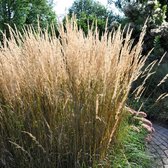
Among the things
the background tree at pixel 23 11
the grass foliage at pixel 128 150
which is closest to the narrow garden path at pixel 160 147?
the grass foliage at pixel 128 150

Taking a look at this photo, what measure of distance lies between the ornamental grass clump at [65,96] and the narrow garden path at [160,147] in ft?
3.84

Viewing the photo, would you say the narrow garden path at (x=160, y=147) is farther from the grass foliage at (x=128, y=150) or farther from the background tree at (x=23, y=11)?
the background tree at (x=23, y=11)

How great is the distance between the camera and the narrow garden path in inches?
152

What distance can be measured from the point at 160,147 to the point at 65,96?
6.62ft

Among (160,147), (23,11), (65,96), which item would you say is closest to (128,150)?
(65,96)

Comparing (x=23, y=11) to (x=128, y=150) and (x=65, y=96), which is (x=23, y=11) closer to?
(x=128, y=150)

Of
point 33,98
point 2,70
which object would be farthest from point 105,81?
point 2,70

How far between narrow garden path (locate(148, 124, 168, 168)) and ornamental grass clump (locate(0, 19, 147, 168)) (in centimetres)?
117

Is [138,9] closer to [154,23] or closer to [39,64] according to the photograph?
[154,23]

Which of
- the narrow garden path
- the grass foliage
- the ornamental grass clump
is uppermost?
the ornamental grass clump

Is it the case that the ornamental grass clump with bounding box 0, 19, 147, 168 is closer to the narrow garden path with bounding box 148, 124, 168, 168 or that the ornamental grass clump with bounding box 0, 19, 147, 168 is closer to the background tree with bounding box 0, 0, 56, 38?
the narrow garden path with bounding box 148, 124, 168, 168

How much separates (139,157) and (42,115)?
3.26 ft

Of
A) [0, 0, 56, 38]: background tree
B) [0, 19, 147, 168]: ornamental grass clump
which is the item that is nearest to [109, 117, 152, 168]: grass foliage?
[0, 19, 147, 168]: ornamental grass clump

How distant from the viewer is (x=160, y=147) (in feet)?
14.4
